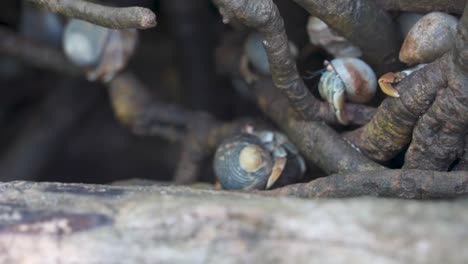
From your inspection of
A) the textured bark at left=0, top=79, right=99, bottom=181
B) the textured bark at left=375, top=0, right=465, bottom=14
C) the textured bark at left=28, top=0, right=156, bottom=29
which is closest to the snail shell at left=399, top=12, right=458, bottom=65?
the textured bark at left=375, top=0, right=465, bottom=14

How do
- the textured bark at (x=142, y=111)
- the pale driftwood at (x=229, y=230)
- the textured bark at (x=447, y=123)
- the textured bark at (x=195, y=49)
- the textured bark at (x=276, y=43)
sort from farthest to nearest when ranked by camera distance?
the textured bark at (x=195, y=49) < the textured bark at (x=142, y=111) < the textured bark at (x=276, y=43) < the textured bark at (x=447, y=123) < the pale driftwood at (x=229, y=230)

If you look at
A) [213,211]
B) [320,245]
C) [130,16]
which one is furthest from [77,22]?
[320,245]

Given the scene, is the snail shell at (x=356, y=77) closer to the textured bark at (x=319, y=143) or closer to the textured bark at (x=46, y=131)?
the textured bark at (x=319, y=143)

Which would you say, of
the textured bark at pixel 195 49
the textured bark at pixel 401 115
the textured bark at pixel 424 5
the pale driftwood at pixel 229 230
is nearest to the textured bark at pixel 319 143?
the textured bark at pixel 401 115

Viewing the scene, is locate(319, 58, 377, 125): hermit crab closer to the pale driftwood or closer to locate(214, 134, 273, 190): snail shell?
locate(214, 134, 273, 190): snail shell

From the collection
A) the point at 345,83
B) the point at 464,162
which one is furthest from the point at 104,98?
the point at 464,162

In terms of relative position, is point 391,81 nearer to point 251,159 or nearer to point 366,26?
point 366,26

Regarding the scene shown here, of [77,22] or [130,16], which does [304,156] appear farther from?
[77,22]
